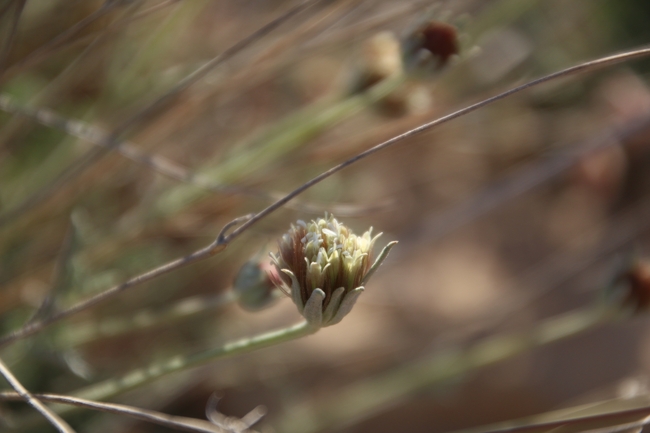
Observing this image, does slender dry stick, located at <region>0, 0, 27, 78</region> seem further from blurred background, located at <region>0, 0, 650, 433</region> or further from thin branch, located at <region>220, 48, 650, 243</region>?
thin branch, located at <region>220, 48, 650, 243</region>

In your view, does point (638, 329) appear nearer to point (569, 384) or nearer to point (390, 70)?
point (569, 384)

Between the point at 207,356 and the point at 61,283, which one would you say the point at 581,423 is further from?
the point at 61,283

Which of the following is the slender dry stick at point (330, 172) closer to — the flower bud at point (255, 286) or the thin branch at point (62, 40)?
the flower bud at point (255, 286)

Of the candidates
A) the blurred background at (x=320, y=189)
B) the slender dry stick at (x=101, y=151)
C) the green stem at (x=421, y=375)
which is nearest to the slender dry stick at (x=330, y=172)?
the blurred background at (x=320, y=189)

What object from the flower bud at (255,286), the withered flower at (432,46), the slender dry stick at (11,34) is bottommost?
the flower bud at (255,286)

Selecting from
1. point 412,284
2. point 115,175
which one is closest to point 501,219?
point 412,284

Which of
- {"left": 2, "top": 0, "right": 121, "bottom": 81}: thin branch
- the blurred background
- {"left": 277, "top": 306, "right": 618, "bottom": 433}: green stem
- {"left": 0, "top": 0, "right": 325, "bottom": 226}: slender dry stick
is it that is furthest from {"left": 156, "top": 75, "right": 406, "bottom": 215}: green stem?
{"left": 277, "top": 306, "right": 618, "bottom": 433}: green stem
